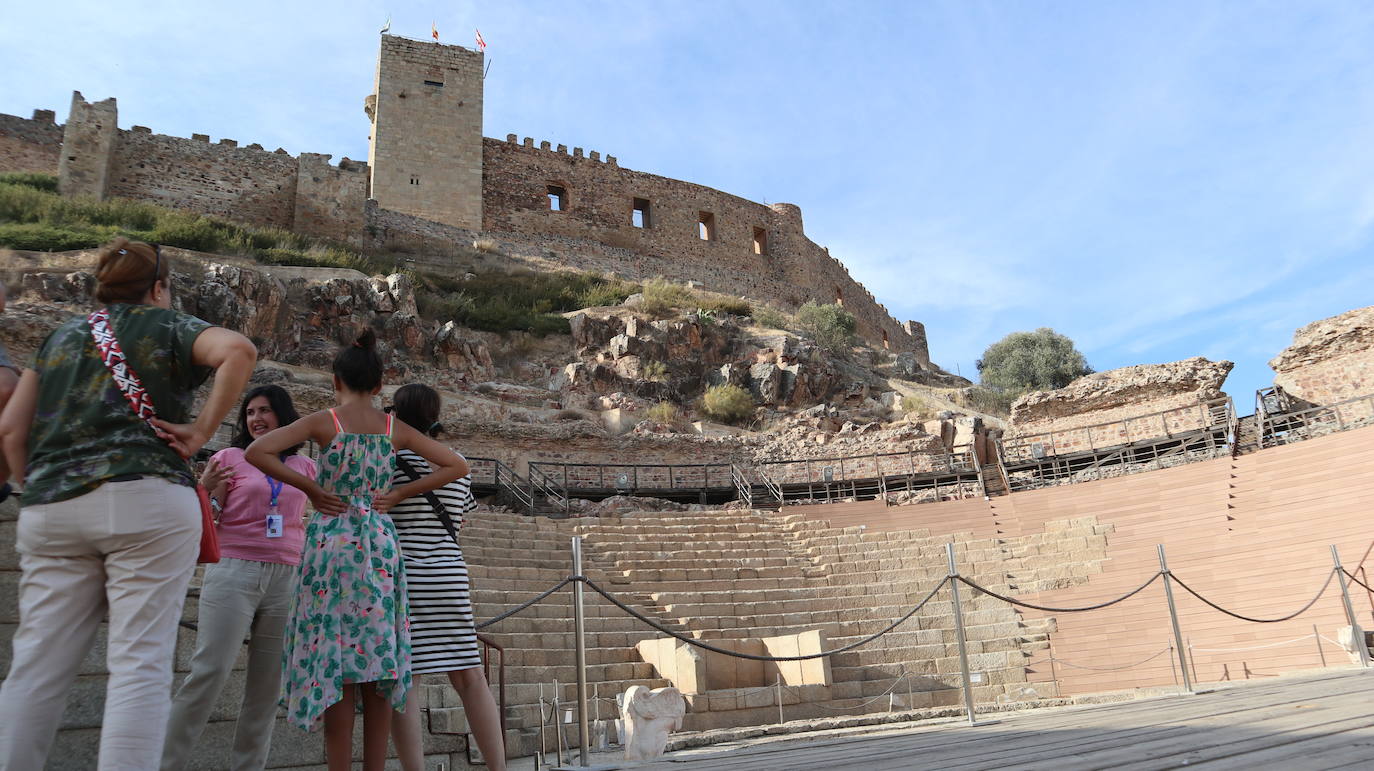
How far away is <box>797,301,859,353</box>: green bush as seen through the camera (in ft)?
93.6

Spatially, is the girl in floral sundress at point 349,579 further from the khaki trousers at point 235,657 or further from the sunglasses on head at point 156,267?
the sunglasses on head at point 156,267

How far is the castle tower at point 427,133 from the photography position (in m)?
30.5

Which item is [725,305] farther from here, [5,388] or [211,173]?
[5,388]

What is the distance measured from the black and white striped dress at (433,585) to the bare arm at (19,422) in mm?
1151

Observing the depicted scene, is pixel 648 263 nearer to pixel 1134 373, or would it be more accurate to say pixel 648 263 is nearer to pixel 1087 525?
pixel 1134 373

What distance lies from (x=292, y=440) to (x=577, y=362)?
2064 cm

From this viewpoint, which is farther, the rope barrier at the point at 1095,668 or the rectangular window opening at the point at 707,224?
the rectangular window opening at the point at 707,224

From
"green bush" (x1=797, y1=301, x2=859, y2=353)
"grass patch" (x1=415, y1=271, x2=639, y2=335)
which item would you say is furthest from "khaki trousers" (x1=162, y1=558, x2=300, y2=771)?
"green bush" (x1=797, y1=301, x2=859, y2=353)

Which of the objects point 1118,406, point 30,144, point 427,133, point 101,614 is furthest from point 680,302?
point 101,614

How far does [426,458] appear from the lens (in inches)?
132

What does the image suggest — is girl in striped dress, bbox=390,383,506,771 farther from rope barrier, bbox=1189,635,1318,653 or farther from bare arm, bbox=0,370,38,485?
rope barrier, bbox=1189,635,1318,653

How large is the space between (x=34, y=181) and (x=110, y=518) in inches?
1103

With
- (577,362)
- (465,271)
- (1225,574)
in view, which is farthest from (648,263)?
(1225,574)

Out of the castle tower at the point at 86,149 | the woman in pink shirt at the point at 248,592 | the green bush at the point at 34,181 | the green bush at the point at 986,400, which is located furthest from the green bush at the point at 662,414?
the woman in pink shirt at the point at 248,592
